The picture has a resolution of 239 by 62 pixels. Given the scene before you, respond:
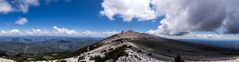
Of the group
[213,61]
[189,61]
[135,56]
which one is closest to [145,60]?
[135,56]

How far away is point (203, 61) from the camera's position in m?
104

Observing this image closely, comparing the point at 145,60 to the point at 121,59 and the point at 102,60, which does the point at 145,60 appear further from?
the point at 102,60

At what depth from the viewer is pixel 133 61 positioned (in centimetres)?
9162

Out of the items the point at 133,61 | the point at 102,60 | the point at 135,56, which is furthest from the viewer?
the point at 102,60

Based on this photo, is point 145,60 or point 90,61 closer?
point 145,60

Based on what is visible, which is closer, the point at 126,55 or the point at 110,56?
the point at 126,55

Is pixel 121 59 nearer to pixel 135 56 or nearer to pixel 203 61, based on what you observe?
pixel 135 56

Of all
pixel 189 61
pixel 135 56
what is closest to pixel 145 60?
pixel 135 56

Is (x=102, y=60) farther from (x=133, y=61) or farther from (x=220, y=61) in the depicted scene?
(x=220, y=61)

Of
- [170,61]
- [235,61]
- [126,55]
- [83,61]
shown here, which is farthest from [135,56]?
[235,61]

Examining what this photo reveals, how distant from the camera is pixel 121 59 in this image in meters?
93.8

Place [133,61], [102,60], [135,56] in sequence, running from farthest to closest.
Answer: [102,60] → [135,56] → [133,61]

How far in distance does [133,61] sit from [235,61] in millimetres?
29963

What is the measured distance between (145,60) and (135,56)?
12.0 feet
